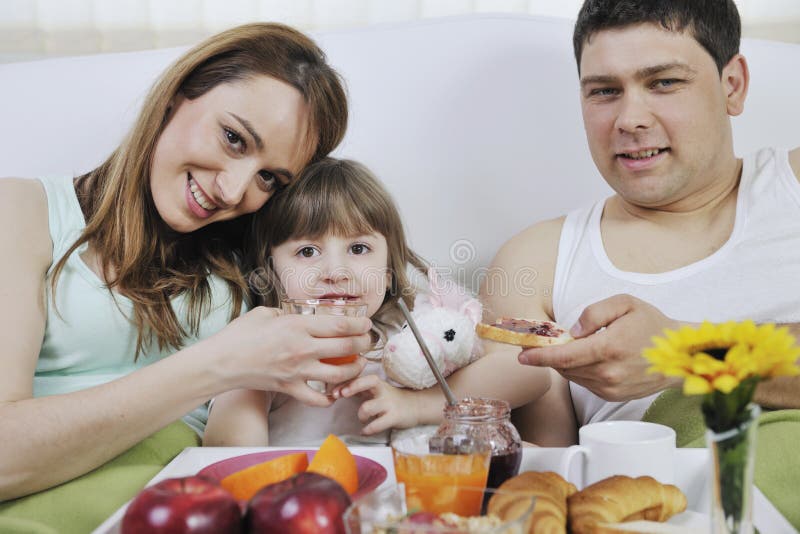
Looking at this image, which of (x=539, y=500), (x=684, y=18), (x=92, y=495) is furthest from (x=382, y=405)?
(x=684, y=18)

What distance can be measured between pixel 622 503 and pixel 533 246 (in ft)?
3.07

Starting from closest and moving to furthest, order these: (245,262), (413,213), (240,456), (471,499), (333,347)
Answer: (471,499) < (240,456) < (333,347) < (245,262) < (413,213)

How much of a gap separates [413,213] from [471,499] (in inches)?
43.3

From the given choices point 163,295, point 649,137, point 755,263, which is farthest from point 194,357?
point 755,263

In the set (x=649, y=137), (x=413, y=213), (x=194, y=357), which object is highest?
(x=649, y=137)

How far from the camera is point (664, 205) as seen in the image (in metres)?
1.69

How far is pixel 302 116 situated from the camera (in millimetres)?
1563

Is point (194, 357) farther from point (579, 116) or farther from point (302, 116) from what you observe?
point (579, 116)

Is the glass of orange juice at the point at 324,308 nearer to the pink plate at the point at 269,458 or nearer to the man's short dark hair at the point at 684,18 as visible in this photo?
the pink plate at the point at 269,458

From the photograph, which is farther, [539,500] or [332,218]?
[332,218]

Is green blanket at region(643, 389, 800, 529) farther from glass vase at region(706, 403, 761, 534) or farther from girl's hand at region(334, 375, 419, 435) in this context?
girl's hand at region(334, 375, 419, 435)

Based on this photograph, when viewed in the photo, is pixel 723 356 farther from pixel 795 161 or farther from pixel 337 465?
pixel 795 161

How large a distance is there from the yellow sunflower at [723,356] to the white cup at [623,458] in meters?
0.29

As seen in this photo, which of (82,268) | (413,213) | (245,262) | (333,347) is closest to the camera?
(333,347)
